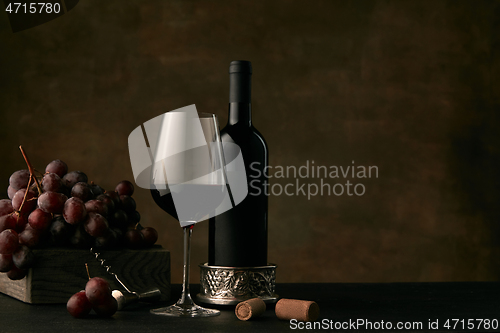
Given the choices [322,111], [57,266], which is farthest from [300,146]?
[57,266]

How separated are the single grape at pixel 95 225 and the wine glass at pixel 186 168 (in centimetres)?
16

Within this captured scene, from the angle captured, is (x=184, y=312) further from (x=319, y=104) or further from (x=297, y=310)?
(x=319, y=104)

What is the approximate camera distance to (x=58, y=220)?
99 cm

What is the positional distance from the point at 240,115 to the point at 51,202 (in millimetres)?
376

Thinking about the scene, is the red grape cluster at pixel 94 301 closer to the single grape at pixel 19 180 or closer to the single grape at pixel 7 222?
the single grape at pixel 7 222

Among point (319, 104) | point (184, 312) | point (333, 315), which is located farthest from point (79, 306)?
point (319, 104)

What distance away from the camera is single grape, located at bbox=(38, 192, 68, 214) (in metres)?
0.97

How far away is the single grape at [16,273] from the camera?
3.19 feet

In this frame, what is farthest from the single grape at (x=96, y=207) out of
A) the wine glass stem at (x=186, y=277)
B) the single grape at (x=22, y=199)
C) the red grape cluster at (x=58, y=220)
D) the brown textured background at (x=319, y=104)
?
the brown textured background at (x=319, y=104)

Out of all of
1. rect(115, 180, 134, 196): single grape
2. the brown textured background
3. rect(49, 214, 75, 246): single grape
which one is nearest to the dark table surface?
rect(49, 214, 75, 246): single grape

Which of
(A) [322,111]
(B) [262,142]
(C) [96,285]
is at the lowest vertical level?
(C) [96,285]

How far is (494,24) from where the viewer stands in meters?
2.69

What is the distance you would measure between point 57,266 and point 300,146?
169 cm

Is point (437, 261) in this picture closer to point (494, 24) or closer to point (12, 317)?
point (494, 24)
